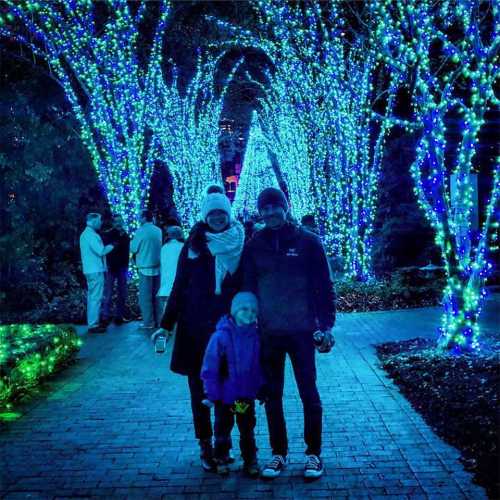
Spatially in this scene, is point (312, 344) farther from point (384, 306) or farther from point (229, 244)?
point (384, 306)

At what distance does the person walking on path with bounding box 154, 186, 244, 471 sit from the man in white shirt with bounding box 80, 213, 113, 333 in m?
6.29

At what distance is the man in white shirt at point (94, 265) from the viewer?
10.5 m

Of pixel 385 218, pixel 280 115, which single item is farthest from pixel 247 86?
pixel 385 218

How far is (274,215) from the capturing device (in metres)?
4.39

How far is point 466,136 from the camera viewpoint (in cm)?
761

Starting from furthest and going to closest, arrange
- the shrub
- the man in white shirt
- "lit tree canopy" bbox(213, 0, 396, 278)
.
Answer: "lit tree canopy" bbox(213, 0, 396, 278) < the man in white shirt < the shrub

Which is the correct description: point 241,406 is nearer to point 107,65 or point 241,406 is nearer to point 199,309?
point 199,309

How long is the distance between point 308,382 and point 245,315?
65 centimetres

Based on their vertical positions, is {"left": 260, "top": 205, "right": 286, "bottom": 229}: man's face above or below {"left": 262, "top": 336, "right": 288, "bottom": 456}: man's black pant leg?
above

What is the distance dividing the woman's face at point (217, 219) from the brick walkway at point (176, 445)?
1.68 m

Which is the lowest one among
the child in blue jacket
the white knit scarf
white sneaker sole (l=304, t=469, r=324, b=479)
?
white sneaker sole (l=304, t=469, r=324, b=479)

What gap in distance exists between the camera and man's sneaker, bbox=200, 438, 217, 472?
14.5 ft

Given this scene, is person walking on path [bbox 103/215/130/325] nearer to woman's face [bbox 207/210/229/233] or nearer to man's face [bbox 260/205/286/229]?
woman's face [bbox 207/210/229/233]

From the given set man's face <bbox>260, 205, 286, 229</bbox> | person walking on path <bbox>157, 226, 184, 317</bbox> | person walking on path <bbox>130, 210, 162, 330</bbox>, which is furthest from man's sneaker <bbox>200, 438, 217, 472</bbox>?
person walking on path <bbox>130, 210, 162, 330</bbox>
